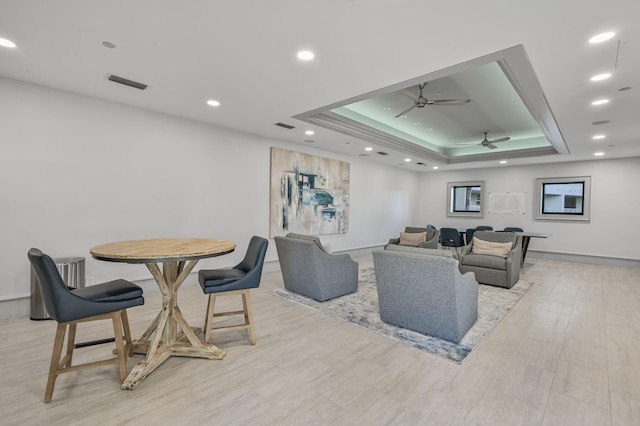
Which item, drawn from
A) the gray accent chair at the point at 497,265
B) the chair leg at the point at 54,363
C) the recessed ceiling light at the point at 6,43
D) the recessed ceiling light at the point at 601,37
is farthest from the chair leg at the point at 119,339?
the gray accent chair at the point at 497,265

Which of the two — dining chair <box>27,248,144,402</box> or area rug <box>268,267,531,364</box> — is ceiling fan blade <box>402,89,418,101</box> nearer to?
area rug <box>268,267,531,364</box>

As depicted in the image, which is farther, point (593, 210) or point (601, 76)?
point (593, 210)

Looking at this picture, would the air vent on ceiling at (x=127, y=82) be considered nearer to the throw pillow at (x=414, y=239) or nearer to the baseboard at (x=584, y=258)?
the throw pillow at (x=414, y=239)

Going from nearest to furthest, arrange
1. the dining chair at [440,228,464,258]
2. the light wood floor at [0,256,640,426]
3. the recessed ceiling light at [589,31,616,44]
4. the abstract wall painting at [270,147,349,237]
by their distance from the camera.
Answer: the light wood floor at [0,256,640,426] < the recessed ceiling light at [589,31,616,44] < the abstract wall painting at [270,147,349,237] < the dining chair at [440,228,464,258]

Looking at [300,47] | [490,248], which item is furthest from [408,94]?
[490,248]

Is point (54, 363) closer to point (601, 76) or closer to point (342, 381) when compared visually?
point (342, 381)

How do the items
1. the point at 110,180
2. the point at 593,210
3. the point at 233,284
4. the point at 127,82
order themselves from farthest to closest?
the point at 593,210 → the point at 110,180 → the point at 127,82 → the point at 233,284

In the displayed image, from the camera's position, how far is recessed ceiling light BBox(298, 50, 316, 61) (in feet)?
8.79

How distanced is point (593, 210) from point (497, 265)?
4.59 m

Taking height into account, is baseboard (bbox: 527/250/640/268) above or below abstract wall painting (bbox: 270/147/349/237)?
below

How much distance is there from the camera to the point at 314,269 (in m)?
4.05

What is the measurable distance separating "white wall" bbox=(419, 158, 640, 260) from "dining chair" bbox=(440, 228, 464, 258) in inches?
85.2

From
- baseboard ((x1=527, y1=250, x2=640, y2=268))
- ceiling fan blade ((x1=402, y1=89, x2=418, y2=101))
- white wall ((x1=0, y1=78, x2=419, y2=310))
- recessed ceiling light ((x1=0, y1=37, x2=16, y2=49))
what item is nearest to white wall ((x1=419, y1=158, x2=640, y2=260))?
baseboard ((x1=527, y1=250, x2=640, y2=268))

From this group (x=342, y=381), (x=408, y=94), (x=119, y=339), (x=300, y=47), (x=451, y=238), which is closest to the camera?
(x=119, y=339)
